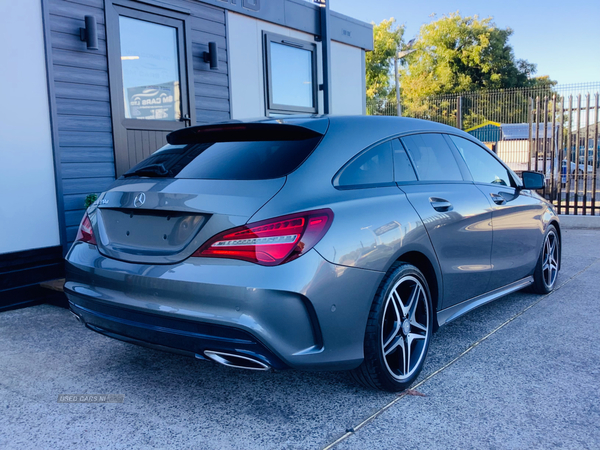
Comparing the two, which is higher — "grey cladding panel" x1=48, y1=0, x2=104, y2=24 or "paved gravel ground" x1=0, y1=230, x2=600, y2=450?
"grey cladding panel" x1=48, y1=0, x2=104, y2=24

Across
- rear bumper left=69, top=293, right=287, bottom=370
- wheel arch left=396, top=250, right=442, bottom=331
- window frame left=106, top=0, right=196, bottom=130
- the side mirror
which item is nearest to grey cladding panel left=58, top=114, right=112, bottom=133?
window frame left=106, top=0, right=196, bottom=130

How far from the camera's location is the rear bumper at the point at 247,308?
2.22 m

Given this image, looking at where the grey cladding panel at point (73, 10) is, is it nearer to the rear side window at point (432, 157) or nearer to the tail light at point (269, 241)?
the rear side window at point (432, 157)

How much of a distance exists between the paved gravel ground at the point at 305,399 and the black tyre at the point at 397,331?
0.13 m

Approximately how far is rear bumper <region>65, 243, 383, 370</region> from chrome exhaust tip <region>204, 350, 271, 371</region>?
3 cm

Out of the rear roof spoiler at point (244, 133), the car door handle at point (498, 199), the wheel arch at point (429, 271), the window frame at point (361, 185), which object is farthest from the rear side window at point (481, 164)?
the rear roof spoiler at point (244, 133)

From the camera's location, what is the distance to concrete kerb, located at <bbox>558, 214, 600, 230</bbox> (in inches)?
392

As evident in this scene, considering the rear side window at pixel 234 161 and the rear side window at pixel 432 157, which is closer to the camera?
the rear side window at pixel 234 161

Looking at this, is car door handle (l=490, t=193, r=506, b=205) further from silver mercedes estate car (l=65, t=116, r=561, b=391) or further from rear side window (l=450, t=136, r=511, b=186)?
silver mercedes estate car (l=65, t=116, r=561, b=391)

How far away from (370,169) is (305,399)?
1256mm

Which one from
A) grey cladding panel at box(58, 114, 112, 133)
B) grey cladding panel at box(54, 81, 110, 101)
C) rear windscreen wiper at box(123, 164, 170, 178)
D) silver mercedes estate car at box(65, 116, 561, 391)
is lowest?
silver mercedes estate car at box(65, 116, 561, 391)

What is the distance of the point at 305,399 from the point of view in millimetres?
2799

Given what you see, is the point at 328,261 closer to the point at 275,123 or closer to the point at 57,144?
the point at 275,123

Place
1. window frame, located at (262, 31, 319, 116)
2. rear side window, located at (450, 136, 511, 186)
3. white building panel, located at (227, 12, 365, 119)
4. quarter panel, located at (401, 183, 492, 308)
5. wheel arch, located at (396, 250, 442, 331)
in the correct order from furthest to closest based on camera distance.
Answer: window frame, located at (262, 31, 319, 116)
white building panel, located at (227, 12, 365, 119)
rear side window, located at (450, 136, 511, 186)
quarter panel, located at (401, 183, 492, 308)
wheel arch, located at (396, 250, 442, 331)
